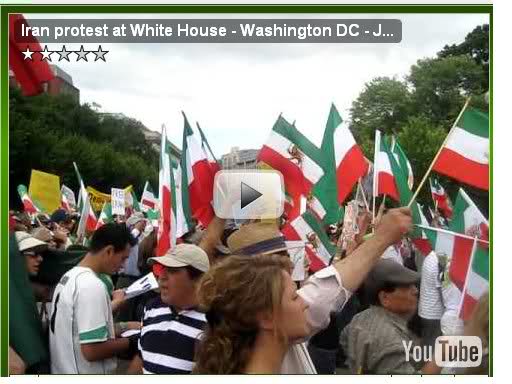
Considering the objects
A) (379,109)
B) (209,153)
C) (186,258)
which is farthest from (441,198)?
(186,258)

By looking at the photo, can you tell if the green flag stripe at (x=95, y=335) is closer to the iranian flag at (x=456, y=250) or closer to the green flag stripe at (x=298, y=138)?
the green flag stripe at (x=298, y=138)

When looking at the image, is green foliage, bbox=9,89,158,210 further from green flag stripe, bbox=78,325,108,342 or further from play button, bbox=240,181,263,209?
green flag stripe, bbox=78,325,108,342

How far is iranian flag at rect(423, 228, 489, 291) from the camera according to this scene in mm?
3037

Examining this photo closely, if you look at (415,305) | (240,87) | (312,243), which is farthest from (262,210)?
(415,305)

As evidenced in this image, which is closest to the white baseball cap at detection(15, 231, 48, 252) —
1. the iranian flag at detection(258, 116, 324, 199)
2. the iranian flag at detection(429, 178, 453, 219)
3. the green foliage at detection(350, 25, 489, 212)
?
the iranian flag at detection(258, 116, 324, 199)

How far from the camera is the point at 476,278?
3.03 m

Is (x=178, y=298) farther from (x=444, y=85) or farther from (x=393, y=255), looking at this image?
(x=444, y=85)

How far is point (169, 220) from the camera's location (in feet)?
10.3

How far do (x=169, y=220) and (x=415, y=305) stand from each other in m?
1.05

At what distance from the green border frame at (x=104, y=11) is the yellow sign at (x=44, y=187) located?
0.38 feet

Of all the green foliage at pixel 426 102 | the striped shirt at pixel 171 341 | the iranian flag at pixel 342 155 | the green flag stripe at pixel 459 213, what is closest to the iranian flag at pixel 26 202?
the striped shirt at pixel 171 341

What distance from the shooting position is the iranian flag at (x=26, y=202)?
9.87 ft

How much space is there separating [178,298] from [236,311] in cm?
88
